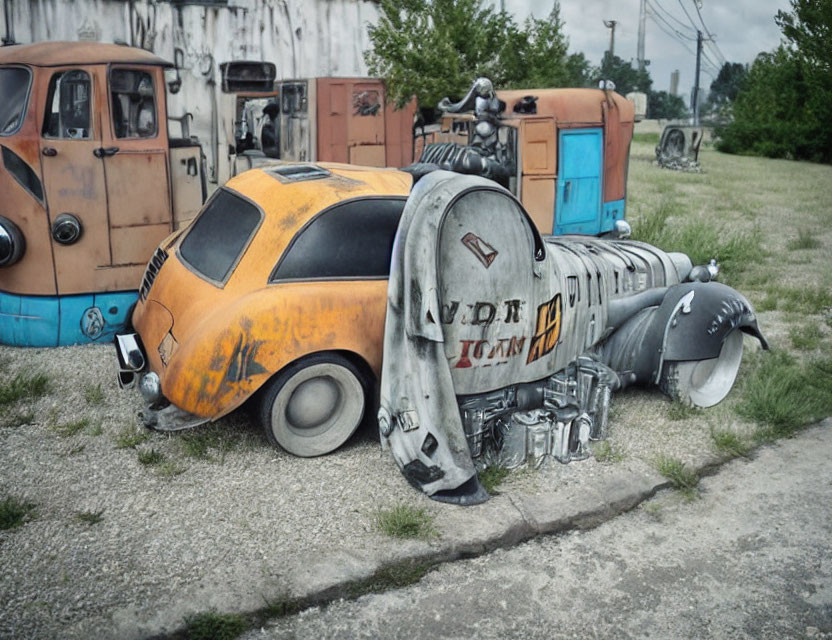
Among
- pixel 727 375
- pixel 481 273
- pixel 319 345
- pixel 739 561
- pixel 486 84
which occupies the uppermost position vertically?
pixel 486 84

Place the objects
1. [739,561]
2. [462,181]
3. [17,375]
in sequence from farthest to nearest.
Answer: [17,375], [462,181], [739,561]

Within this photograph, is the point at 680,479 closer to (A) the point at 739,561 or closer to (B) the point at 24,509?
(A) the point at 739,561

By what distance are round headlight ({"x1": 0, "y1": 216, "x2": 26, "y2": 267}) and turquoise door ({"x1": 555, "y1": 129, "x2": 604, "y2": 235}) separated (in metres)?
5.88

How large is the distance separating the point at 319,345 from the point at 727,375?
3.05 m

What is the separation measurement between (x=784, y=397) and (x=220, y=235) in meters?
3.96

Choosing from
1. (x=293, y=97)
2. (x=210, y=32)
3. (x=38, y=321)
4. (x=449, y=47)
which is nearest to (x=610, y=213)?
(x=449, y=47)

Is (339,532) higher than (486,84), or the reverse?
(486,84)

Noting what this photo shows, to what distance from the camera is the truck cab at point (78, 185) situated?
596 cm

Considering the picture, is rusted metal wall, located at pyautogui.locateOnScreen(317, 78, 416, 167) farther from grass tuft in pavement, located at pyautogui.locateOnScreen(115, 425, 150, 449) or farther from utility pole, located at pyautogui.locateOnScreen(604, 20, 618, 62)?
utility pole, located at pyautogui.locateOnScreen(604, 20, 618, 62)

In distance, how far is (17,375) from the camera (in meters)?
5.63

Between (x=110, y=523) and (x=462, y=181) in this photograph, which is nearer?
(x=110, y=523)

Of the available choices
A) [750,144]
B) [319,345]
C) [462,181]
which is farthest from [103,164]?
[750,144]

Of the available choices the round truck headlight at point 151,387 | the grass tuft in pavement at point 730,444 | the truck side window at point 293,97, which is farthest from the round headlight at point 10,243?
the truck side window at point 293,97

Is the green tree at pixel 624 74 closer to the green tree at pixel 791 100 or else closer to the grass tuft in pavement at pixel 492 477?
the green tree at pixel 791 100
